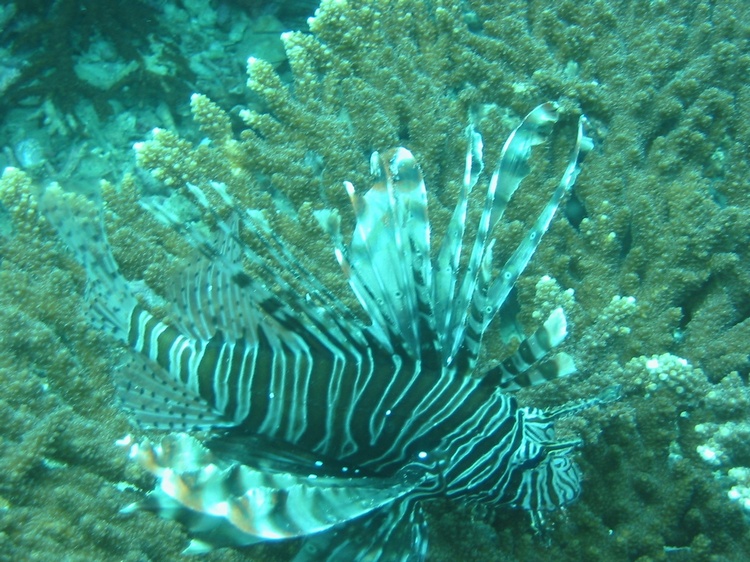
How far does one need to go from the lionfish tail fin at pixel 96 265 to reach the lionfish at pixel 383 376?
17 cm

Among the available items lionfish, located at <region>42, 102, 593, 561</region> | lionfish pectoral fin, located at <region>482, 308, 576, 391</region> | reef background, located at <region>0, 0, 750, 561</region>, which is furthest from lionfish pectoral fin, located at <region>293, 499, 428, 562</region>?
lionfish pectoral fin, located at <region>482, 308, 576, 391</region>

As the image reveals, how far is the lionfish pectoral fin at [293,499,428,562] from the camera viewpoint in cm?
172

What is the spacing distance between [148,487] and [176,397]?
38cm

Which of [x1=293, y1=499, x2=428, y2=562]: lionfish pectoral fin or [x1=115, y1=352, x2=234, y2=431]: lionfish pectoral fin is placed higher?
[x1=115, y1=352, x2=234, y2=431]: lionfish pectoral fin

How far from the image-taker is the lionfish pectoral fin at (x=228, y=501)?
1183 mm

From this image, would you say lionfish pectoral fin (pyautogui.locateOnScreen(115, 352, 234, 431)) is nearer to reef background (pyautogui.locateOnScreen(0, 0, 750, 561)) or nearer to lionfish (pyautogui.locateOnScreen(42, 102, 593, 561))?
lionfish (pyautogui.locateOnScreen(42, 102, 593, 561))

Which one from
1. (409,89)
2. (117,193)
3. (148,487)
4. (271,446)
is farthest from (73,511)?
Result: (409,89)

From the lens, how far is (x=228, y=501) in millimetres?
1190

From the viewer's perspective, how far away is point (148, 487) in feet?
6.72

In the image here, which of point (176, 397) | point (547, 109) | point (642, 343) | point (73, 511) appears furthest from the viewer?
point (642, 343)

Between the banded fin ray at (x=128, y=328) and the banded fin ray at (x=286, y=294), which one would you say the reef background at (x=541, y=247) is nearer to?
the banded fin ray at (x=128, y=328)

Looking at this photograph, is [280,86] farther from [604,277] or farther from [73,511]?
[73,511]

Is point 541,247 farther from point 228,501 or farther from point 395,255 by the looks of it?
point 228,501

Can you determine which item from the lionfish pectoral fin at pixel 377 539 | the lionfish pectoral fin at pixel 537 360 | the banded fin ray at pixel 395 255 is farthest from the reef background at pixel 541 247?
the banded fin ray at pixel 395 255
